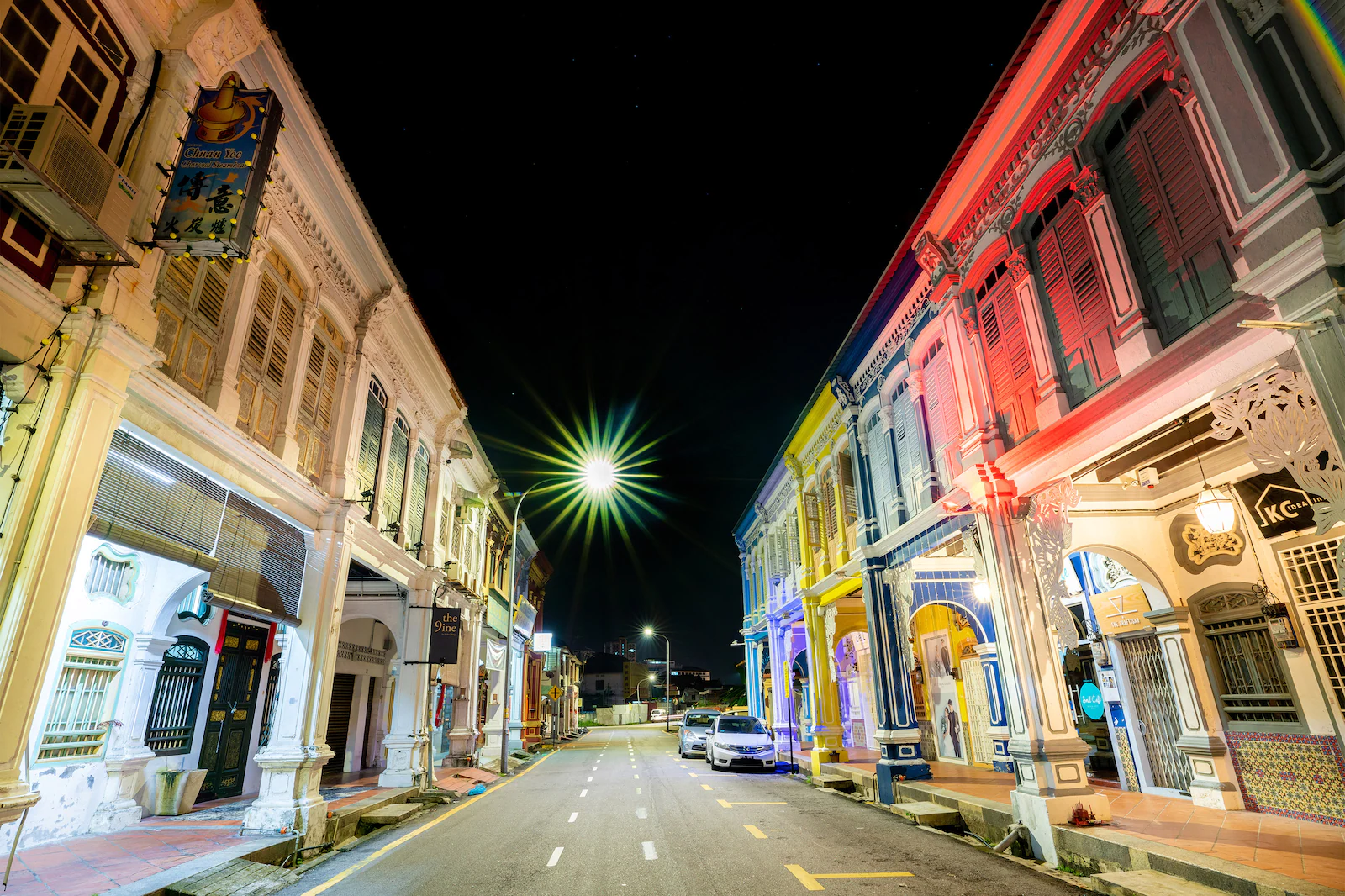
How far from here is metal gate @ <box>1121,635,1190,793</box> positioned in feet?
34.7

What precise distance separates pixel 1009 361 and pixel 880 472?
19.8ft

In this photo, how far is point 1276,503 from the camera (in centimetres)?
932

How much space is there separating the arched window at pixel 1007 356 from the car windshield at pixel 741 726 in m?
15.7

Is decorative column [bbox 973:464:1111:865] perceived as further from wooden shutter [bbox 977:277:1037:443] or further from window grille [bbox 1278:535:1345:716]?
window grille [bbox 1278:535:1345:716]

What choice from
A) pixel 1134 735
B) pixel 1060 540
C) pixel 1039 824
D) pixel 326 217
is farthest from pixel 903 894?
pixel 326 217

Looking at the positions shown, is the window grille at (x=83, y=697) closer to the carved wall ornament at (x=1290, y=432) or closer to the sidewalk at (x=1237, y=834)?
A: the sidewalk at (x=1237, y=834)

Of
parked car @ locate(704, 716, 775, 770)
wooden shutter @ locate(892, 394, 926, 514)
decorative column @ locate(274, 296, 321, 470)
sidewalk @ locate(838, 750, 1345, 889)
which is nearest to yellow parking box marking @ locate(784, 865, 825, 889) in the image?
sidewalk @ locate(838, 750, 1345, 889)

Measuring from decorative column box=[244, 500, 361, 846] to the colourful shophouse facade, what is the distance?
34.9 ft

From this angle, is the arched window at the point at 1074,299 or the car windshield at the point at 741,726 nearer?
the arched window at the point at 1074,299

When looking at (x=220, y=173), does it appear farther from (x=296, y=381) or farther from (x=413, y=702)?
(x=413, y=702)

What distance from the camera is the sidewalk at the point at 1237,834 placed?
6367 millimetres

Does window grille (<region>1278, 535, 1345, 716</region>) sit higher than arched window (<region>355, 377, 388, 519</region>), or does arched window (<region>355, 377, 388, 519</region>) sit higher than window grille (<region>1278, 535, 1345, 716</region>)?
arched window (<region>355, 377, 388, 519</region>)

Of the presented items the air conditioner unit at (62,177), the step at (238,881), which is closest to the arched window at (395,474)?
the step at (238,881)

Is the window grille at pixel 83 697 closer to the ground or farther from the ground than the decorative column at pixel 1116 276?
closer to the ground
